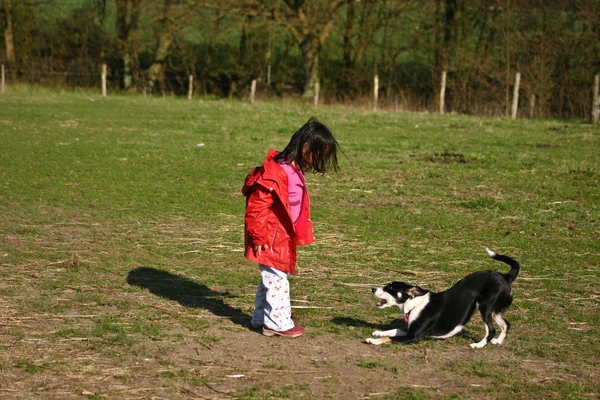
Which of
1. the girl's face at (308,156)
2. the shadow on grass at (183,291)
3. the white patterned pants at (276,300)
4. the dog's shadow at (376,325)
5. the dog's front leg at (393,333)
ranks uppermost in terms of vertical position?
the girl's face at (308,156)

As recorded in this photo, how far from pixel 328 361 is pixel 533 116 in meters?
26.2

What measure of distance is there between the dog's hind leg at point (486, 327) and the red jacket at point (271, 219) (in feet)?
5.01

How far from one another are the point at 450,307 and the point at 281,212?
152cm

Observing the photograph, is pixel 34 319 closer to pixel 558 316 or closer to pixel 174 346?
pixel 174 346

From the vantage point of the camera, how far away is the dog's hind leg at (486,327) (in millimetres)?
5996

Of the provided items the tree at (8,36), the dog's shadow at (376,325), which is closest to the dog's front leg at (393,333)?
the dog's shadow at (376,325)

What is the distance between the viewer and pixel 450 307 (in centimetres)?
599

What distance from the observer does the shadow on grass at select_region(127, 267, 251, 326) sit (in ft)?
22.3

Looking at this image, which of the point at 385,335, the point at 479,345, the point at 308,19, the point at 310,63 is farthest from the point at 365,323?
the point at 310,63

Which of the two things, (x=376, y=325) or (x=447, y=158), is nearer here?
(x=376, y=325)

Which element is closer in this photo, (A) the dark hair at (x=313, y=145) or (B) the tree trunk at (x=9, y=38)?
(A) the dark hair at (x=313, y=145)

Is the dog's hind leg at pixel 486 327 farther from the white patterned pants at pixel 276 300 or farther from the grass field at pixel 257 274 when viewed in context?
the white patterned pants at pixel 276 300

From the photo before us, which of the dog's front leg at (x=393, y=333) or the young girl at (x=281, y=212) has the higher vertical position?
the young girl at (x=281, y=212)

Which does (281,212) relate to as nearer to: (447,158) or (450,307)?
(450,307)
